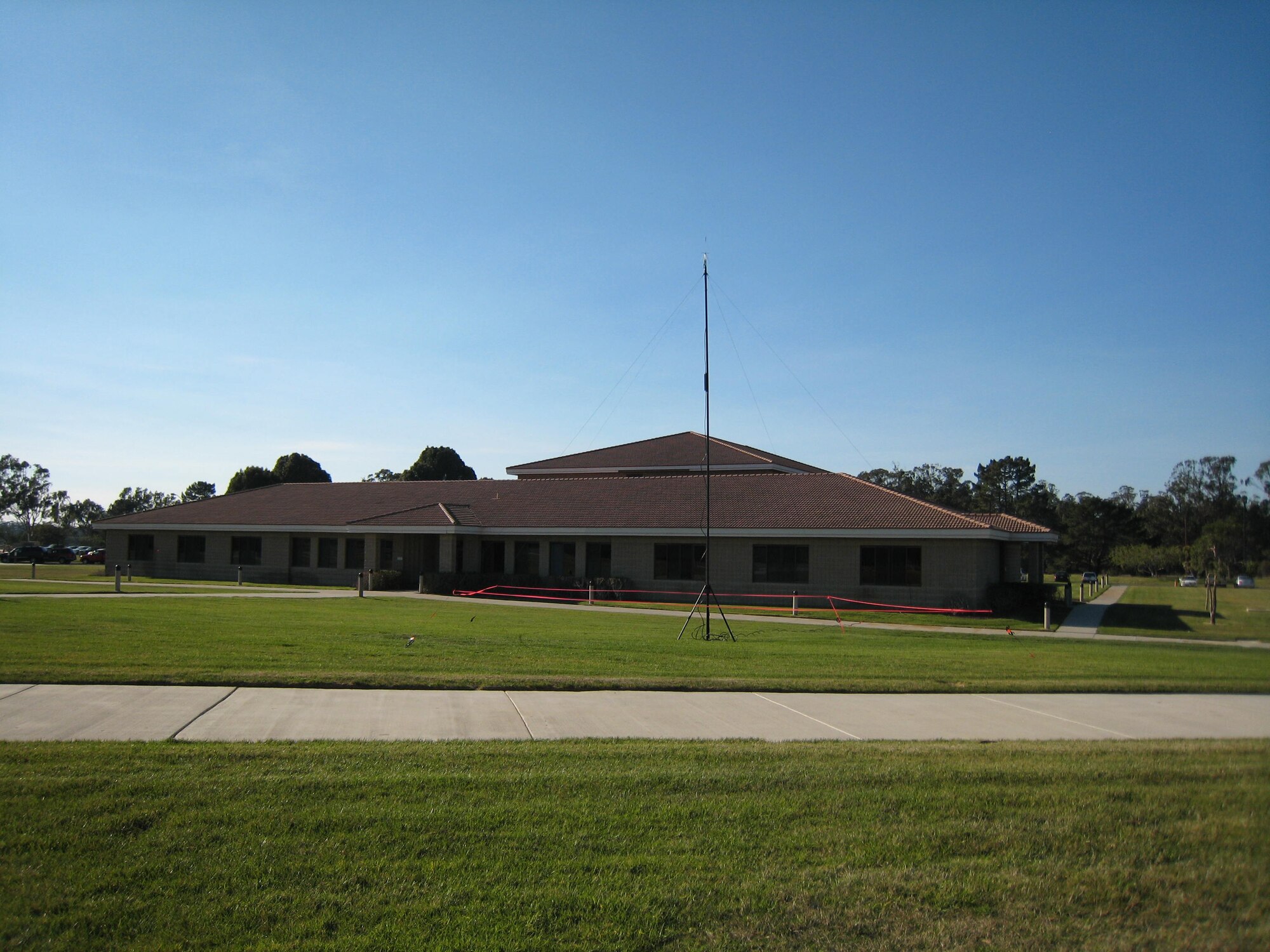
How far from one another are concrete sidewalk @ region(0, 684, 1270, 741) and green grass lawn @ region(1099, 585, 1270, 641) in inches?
48.3

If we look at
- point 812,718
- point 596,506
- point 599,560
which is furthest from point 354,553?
point 812,718

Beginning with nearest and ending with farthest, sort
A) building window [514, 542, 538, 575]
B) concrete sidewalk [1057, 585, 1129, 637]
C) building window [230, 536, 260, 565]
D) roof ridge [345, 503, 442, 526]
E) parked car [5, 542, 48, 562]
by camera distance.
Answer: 1. concrete sidewalk [1057, 585, 1129, 637]
2. building window [514, 542, 538, 575]
3. roof ridge [345, 503, 442, 526]
4. building window [230, 536, 260, 565]
5. parked car [5, 542, 48, 562]

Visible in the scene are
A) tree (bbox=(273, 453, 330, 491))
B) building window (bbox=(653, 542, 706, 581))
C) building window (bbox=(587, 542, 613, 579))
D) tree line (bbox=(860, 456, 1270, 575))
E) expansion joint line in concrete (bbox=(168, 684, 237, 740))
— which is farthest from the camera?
tree (bbox=(273, 453, 330, 491))

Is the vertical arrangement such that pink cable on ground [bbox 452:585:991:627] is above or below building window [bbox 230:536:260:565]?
below

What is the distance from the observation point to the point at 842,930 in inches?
195

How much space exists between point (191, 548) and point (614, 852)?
48.7 m

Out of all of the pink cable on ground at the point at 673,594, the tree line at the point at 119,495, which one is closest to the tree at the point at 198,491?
the tree line at the point at 119,495

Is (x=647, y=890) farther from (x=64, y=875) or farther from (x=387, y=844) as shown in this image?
(x=64, y=875)

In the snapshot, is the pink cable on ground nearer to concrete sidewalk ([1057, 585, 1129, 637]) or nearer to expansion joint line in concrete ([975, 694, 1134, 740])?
concrete sidewalk ([1057, 585, 1129, 637])

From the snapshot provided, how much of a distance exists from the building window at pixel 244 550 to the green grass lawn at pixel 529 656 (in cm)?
2361

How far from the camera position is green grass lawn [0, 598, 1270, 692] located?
12.2m

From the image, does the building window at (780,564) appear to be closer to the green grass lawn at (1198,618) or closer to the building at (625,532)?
the building at (625,532)

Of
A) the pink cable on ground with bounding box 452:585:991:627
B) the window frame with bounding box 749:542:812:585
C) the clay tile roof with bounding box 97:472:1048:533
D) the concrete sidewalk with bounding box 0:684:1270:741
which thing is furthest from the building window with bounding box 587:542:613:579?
the concrete sidewalk with bounding box 0:684:1270:741

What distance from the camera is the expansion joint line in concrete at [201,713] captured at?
842cm
